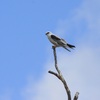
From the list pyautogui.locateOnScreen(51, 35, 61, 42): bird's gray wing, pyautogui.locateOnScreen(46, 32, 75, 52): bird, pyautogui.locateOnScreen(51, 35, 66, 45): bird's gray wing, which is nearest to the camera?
pyautogui.locateOnScreen(46, 32, 75, 52): bird

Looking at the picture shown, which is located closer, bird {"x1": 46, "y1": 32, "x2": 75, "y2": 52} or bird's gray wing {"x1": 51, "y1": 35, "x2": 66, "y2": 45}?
bird {"x1": 46, "y1": 32, "x2": 75, "y2": 52}

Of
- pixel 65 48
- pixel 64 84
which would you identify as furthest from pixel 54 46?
pixel 64 84

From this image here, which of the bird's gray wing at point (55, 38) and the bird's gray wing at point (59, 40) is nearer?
the bird's gray wing at point (59, 40)

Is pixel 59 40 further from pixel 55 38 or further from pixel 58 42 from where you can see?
pixel 55 38

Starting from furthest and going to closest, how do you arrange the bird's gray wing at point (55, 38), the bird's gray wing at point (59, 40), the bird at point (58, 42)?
the bird's gray wing at point (55, 38), the bird's gray wing at point (59, 40), the bird at point (58, 42)

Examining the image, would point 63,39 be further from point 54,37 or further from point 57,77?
point 57,77

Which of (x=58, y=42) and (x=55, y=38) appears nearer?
(x=58, y=42)

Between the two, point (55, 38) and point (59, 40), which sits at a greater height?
point (55, 38)

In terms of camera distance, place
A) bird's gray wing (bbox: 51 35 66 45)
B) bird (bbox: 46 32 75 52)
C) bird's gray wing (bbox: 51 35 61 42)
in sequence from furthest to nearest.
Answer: bird's gray wing (bbox: 51 35 61 42) → bird's gray wing (bbox: 51 35 66 45) → bird (bbox: 46 32 75 52)

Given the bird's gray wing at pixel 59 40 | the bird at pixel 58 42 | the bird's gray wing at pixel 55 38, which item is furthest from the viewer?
the bird's gray wing at pixel 55 38

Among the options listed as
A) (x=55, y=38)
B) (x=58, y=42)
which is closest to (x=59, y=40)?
(x=58, y=42)

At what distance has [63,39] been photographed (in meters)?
15.8

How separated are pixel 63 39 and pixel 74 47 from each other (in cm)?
135

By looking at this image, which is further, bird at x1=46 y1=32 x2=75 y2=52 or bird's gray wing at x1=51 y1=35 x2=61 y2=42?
bird's gray wing at x1=51 y1=35 x2=61 y2=42
